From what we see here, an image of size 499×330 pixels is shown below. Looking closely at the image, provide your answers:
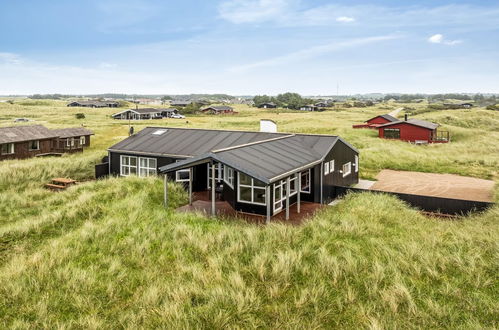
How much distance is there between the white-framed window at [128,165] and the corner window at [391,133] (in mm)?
36939

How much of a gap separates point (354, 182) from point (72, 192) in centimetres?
1833

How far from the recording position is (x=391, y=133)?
50594 mm

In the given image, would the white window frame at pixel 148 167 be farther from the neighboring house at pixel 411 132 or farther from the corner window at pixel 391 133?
the corner window at pixel 391 133

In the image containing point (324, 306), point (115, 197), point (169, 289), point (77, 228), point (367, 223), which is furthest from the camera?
point (115, 197)

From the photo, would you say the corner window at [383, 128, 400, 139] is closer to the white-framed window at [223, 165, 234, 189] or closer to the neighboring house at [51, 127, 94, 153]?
the white-framed window at [223, 165, 234, 189]

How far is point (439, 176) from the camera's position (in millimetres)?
29688

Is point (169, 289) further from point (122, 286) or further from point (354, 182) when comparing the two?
point (354, 182)

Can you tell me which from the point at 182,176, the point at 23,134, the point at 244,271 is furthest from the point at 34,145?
the point at 244,271

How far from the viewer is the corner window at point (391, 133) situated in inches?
1969

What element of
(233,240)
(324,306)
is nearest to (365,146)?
(233,240)

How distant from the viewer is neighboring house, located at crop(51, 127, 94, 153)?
4119 cm

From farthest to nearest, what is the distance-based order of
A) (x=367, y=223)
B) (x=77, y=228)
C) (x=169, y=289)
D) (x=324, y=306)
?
(x=77, y=228) → (x=367, y=223) → (x=169, y=289) → (x=324, y=306)

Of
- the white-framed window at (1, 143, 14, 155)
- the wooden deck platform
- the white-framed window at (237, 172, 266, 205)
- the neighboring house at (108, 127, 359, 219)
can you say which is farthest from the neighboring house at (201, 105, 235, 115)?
the white-framed window at (237, 172, 266, 205)

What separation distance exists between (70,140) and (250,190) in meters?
32.9
